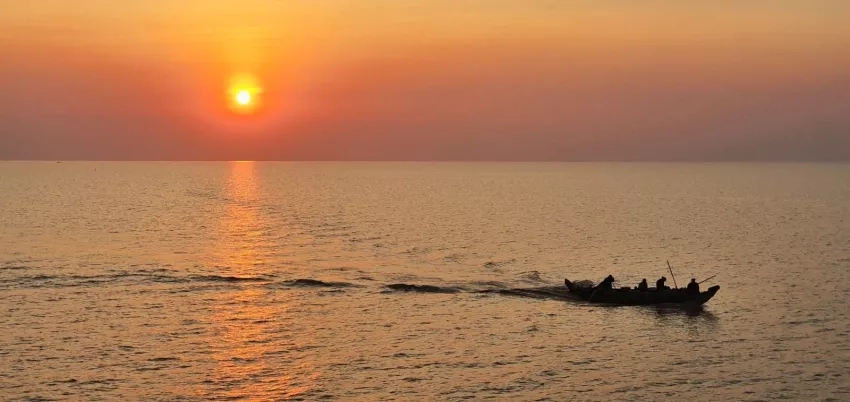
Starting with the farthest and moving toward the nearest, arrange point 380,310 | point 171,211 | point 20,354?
point 171,211
point 380,310
point 20,354

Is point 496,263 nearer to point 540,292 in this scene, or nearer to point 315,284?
point 540,292

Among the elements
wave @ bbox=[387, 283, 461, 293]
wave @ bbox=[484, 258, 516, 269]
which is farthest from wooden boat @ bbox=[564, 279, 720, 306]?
wave @ bbox=[484, 258, 516, 269]

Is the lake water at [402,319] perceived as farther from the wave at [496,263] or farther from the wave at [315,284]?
the wave at [496,263]

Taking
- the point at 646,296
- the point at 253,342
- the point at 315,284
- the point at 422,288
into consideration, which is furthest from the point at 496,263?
the point at 253,342

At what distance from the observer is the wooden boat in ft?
197

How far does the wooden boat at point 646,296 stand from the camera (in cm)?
5991

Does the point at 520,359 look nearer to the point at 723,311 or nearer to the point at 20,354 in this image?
the point at 723,311

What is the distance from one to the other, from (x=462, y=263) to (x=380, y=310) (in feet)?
86.1

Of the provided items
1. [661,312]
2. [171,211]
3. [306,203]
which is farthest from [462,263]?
[306,203]

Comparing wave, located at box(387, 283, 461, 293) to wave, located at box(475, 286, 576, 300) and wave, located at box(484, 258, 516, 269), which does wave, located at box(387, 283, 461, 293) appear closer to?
wave, located at box(475, 286, 576, 300)

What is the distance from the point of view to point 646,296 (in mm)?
60656

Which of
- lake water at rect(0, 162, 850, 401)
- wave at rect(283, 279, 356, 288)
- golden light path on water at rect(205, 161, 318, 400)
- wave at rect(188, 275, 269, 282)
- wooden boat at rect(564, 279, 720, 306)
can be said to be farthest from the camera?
wave at rect(188, 275, 269, 282)

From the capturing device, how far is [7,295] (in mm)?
60062

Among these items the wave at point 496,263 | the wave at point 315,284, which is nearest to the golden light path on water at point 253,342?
the wave at point 315,284
